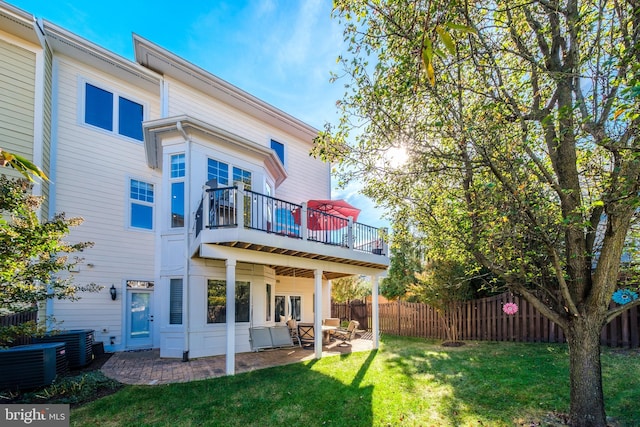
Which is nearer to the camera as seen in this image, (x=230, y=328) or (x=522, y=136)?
(x=522, y=136)

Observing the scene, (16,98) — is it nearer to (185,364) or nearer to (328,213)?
(185,364)

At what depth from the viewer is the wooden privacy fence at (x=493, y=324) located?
8547mm

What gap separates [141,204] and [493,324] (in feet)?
42.7

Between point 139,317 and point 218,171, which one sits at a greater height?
point 218,171

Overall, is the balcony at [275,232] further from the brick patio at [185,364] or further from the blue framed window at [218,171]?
the brick patio at [185,364]

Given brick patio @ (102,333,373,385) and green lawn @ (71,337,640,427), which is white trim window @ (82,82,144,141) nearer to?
brick patio @ (102,333,373,385)

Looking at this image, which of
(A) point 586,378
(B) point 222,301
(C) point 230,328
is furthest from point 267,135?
(A) point 586,378

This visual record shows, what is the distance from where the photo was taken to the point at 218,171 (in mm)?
10039

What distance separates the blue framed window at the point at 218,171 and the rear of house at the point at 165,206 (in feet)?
0.11

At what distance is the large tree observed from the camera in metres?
4.14

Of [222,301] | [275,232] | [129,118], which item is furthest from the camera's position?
[129,118]

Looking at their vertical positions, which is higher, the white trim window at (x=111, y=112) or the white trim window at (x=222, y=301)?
the white trim window at (x=111, y=112)

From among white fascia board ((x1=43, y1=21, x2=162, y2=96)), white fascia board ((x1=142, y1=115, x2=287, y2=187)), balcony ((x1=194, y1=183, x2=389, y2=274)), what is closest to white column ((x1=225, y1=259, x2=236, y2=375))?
balcony ((x1=194, y1=183, x2=389, y2=274))

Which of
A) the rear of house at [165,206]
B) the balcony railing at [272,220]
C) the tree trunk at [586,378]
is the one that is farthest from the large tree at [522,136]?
the rear of house at [165,206]
